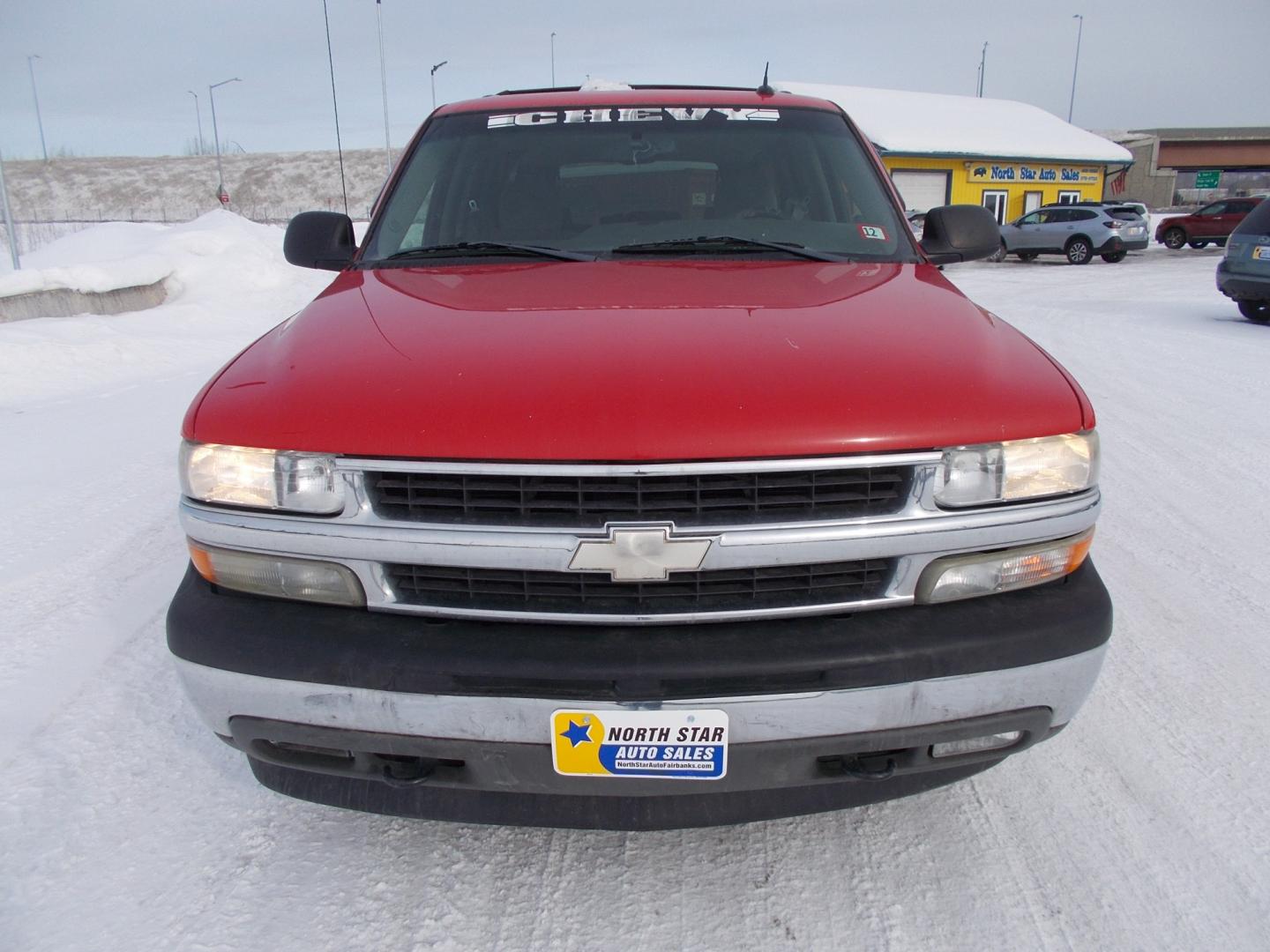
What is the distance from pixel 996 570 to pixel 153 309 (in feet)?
39.0

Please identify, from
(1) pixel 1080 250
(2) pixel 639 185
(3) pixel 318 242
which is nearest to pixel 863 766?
(2) pixel 639 185

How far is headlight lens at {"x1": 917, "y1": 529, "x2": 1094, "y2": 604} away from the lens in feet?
6.04

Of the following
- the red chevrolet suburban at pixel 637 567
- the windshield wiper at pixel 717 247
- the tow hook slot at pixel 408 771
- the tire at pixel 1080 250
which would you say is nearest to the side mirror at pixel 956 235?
the windshield wiper at pixel 717 247

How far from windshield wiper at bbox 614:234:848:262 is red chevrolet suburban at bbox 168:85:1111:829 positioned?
726 millimetres

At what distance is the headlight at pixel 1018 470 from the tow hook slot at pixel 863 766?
0.53 meters

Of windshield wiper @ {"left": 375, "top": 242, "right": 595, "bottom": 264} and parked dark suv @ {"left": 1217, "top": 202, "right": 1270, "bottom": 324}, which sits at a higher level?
windshield wiper @ {"left": 375, "top": 242, "right": 595, "bottom": 264}

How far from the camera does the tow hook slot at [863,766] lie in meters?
1.79

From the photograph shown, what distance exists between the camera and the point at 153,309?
11.3 meters

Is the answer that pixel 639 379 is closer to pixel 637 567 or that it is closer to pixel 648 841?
pixel 637 567

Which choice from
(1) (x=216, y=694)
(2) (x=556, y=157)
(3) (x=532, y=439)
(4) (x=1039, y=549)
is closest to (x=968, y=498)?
(4) (x=1039, y=549)

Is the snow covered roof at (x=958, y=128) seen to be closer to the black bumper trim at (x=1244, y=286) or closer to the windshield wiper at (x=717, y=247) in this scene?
the black bumper trim at (x=1244, y=286)

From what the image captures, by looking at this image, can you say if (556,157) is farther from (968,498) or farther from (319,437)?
(968,498)

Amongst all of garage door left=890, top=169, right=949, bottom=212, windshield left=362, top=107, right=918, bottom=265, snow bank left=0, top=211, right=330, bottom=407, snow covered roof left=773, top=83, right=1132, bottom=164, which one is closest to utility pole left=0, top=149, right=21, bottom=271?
snow bank left=0, top=211, right=330, bottom=407

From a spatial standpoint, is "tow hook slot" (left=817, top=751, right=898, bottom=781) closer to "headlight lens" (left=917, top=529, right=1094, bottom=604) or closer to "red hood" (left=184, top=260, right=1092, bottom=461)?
"headlight lens" (left=917, top=529, right=1094, bottom=604)
